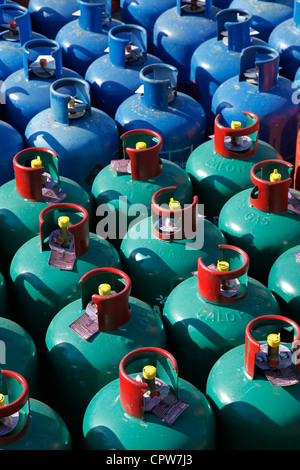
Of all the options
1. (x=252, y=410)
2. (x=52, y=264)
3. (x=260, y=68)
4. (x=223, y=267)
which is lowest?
(x=252, y=410)

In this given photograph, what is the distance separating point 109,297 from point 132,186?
1291 millimetres

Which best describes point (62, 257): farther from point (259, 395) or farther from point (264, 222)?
point (259, 395)

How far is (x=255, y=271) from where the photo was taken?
4477 millimetres

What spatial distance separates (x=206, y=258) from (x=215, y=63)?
2548 millimetres

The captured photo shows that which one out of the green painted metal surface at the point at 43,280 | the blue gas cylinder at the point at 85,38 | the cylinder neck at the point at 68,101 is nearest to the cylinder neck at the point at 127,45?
the blue gas cylinder at the point at 85,38

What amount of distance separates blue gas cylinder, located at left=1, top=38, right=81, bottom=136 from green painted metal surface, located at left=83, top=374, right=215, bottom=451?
2.98m

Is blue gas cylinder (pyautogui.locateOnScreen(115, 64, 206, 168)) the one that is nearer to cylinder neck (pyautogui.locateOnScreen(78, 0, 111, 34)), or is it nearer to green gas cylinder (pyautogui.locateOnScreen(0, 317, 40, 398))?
cylinder neck (pyautogui.locateOnScreen(78, 0, 111, 34))

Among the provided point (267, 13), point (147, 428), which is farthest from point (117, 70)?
point (147, 428)

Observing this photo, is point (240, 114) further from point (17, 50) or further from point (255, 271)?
point (17, 50)

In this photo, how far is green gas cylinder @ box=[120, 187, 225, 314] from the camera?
13.5 feet

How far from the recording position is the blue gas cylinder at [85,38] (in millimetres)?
6531

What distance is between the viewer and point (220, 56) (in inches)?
241

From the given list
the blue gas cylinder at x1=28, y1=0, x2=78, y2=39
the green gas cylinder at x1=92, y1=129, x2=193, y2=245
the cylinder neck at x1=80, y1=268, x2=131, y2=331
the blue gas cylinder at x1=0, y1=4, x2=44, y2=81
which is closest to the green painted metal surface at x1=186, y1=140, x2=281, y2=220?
the green gas cylinder at x1=92, y1=129, x2=193, y2=245

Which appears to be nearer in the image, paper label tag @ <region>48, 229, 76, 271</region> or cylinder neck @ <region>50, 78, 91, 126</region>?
paper label tag @ <region>48, 229, 76, 271</region>
